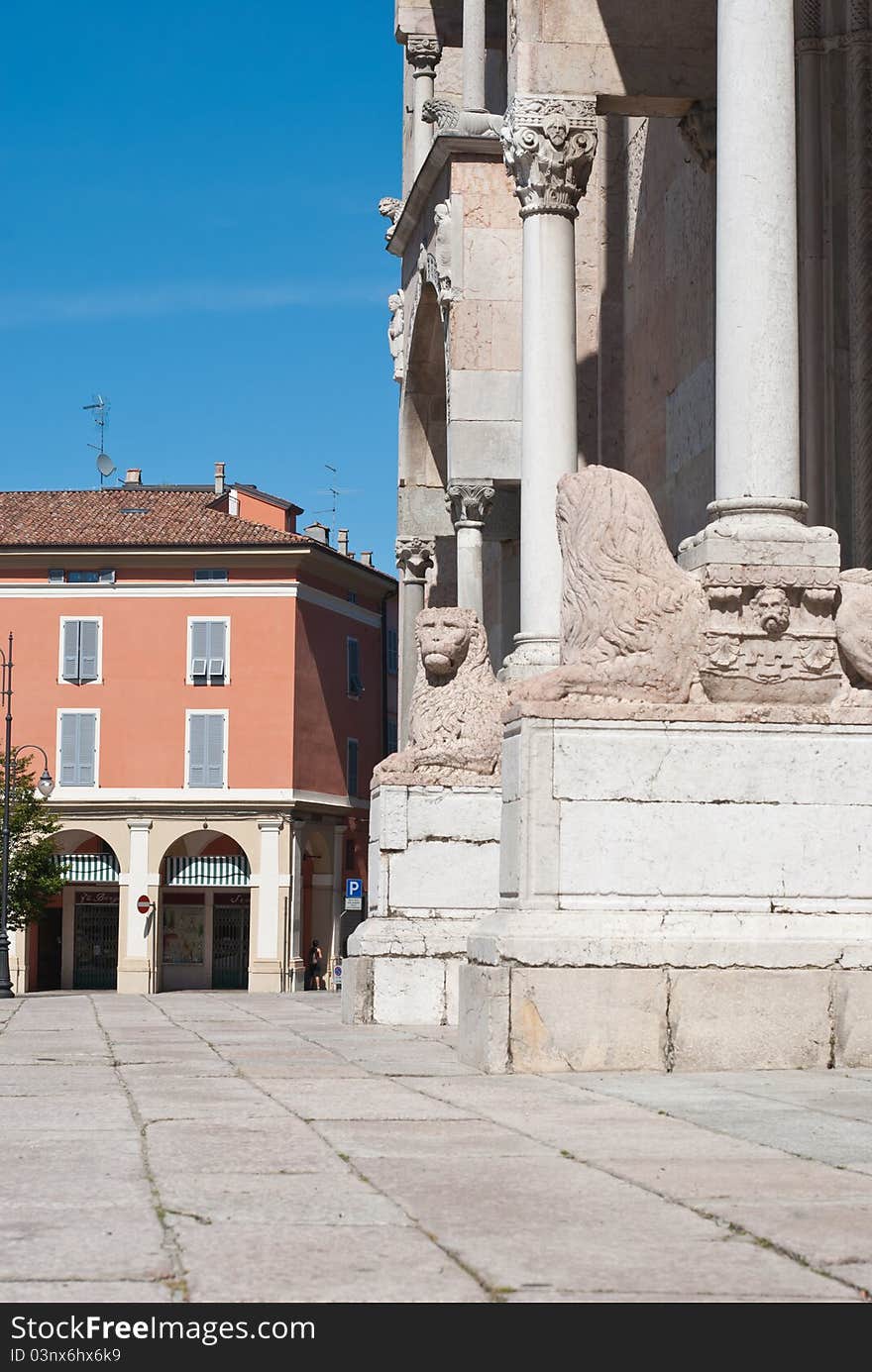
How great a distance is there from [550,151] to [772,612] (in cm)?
610

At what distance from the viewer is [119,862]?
160 ft

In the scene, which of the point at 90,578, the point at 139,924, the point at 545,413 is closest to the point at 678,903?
the point at 545,413

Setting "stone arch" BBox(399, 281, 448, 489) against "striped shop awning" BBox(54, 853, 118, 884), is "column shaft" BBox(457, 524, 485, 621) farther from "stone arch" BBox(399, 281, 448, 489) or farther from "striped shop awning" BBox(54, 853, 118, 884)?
"striped shop awning" BBox(54, 853, 118, 884)

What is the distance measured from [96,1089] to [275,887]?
4059cm

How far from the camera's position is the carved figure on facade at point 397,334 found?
82.3 feet

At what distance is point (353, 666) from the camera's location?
5388 centimetres

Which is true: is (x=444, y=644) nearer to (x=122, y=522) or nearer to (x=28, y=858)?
(x=28, y=858)

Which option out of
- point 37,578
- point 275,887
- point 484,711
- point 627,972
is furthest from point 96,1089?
point 37,578

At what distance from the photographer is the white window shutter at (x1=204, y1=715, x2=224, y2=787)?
4959 cm

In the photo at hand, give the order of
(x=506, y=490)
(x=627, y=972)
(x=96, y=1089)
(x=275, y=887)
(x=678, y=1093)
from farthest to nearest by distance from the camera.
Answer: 1. (x=275, y=887)
2. (x=506, y=490)
3. (x=627, y=972)
4. (x=96, y=1089)
5. (x=678, y=1093)

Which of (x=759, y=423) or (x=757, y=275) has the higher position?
(x=757, y=275)

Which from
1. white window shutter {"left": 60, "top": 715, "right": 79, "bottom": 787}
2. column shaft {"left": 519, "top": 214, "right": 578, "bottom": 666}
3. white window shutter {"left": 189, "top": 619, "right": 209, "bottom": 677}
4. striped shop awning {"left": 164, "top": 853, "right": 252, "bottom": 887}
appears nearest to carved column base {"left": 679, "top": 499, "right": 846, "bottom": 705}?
column shaft {"left": 519, "top": 214, "right": 578, "bottom": 666}

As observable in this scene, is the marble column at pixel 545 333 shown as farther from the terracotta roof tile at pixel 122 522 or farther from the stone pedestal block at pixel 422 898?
the terracotta roof tile at pixel 122 522
